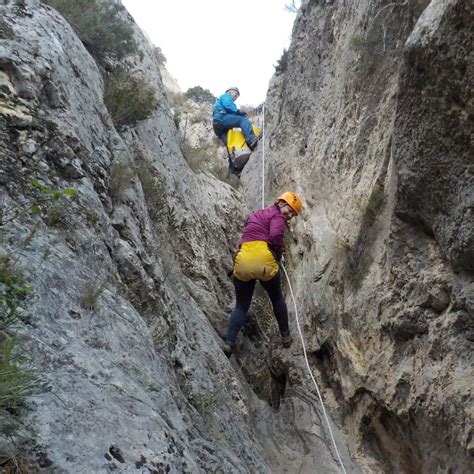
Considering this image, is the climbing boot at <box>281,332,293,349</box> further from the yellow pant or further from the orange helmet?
the orange helmet

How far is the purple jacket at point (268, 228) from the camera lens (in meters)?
6.75

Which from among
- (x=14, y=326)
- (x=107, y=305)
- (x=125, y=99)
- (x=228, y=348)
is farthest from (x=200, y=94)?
(x=14, y=326)

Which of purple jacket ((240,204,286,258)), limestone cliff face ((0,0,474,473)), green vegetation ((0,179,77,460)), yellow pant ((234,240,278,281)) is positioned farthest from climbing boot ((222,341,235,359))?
green vegetation ((0,179,77,460))

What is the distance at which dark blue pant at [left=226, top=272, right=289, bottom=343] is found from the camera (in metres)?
6.56

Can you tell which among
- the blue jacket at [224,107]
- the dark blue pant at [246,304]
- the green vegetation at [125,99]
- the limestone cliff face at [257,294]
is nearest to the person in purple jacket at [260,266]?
the dark blue pant at [246,304]

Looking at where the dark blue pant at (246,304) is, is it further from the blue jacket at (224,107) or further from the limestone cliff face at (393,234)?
the blue jacket at (224,107)

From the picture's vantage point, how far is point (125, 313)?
12.1 ft

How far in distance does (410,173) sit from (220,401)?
8.78 feet

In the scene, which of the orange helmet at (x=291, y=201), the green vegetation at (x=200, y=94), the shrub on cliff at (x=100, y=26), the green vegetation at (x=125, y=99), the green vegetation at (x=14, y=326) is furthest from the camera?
the green vegetation at (x=200, y=94)

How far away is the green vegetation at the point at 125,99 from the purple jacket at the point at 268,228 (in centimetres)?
224

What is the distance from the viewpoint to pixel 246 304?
21.9 feet

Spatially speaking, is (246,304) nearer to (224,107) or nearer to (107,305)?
(107,305)

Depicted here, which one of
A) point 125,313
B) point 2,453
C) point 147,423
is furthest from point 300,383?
point 2,453

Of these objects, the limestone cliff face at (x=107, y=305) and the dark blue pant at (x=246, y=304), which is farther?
the dark blue pant at (x=246, y=304)
